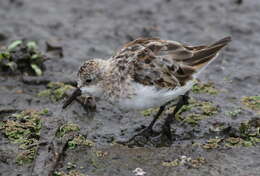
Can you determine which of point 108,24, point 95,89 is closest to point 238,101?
point 95,89

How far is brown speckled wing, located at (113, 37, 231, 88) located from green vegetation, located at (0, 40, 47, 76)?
7.58 ft

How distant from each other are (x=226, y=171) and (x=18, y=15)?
6.68m

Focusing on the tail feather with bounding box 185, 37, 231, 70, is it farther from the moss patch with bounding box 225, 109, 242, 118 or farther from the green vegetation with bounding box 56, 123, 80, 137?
the green vegetation with bounding box 56, 123, 80, 137

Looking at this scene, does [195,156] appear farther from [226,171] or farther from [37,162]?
[37,162]

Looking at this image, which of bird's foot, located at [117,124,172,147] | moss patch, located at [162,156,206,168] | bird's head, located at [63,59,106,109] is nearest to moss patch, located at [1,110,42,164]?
bird's head, located at [63,59,106,109]

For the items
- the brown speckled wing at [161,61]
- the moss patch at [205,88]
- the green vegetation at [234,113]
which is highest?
the brown speckled wing at [161,61]

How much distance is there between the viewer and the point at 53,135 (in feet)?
23.9

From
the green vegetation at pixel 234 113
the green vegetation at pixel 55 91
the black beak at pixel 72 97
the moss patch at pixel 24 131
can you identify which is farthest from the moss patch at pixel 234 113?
the moss patch at pixel 24 131

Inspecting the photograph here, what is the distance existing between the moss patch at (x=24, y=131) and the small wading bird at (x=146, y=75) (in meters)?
0.56

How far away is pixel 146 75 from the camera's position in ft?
23.2

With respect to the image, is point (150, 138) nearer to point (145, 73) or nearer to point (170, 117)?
point (170, 117)

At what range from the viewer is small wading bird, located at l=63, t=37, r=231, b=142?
6984 millimetres

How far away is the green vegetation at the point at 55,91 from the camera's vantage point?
27.8 feet

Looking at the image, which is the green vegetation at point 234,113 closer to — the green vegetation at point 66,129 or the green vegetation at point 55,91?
the green vegetation at point 66,129
